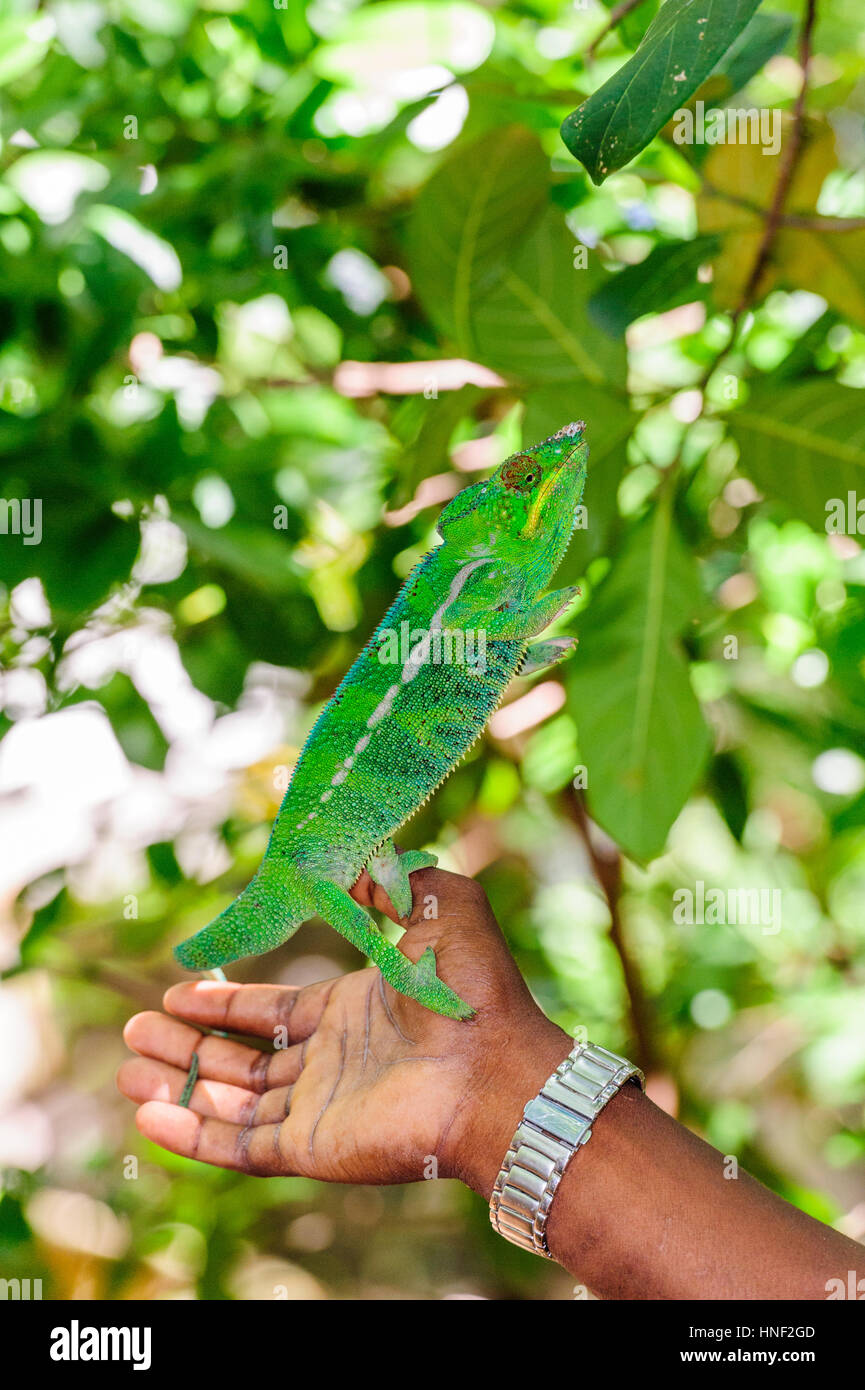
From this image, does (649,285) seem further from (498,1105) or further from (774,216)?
(498,1105)

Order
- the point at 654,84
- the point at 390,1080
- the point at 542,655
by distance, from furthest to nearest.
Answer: the point at 390,1080 < the point at 542,655 < the point at 654,84

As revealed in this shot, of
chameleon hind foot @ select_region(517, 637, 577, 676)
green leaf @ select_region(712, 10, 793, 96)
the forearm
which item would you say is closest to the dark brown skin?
the forearm

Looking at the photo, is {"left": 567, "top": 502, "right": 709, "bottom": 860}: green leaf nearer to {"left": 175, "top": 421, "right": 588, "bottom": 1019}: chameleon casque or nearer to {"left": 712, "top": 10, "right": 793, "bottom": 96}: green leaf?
{"left": 175, "top": 421, "right": 588, "bottom": 1019}: chameleon casque

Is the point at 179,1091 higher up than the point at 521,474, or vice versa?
the point at 521,474

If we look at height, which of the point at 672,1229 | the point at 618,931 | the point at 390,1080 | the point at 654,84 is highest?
the point at 654,84

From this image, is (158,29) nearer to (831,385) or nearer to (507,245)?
(507,245)

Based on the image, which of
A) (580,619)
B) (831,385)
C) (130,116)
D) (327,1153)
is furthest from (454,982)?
(130,116)

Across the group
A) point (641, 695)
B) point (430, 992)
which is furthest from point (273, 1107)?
point (641, 695)
